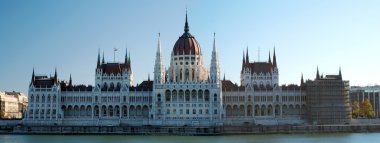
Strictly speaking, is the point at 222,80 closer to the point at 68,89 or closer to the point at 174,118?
the point at 174,118

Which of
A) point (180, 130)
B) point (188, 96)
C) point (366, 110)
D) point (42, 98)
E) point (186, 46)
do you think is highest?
point (186, 46)

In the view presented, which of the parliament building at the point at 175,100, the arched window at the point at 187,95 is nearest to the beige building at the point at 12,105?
the parliament building at the point at 175,100

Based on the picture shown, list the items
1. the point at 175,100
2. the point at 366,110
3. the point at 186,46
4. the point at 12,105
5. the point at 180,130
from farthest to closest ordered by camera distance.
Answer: the point at 12,105, the point at 366,110, the point at 186,46, the point at 175,100, the point at 180,130

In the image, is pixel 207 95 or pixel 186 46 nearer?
pixel 207 95

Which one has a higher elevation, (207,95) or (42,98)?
(207,95)

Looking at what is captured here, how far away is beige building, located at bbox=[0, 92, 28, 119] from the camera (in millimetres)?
156500

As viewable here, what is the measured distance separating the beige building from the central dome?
45.4 m

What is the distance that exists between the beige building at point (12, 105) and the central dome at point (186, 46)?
45.4 meters

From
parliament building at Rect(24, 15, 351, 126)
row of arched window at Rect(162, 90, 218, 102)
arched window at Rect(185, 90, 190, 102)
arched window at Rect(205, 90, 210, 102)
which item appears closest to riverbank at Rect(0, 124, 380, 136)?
parliament building at Rect(24, 15, 351, 126)

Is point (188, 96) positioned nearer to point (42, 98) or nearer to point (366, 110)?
point (42, 98)

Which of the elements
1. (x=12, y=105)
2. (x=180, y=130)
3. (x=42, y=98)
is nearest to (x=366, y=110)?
(x=180, y=130)

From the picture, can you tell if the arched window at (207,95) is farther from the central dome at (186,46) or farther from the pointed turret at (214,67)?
the central dome at (186,46)

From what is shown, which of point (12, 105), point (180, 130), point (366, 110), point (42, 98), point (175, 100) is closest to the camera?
point (180, 130)

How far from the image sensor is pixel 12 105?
16625cm
